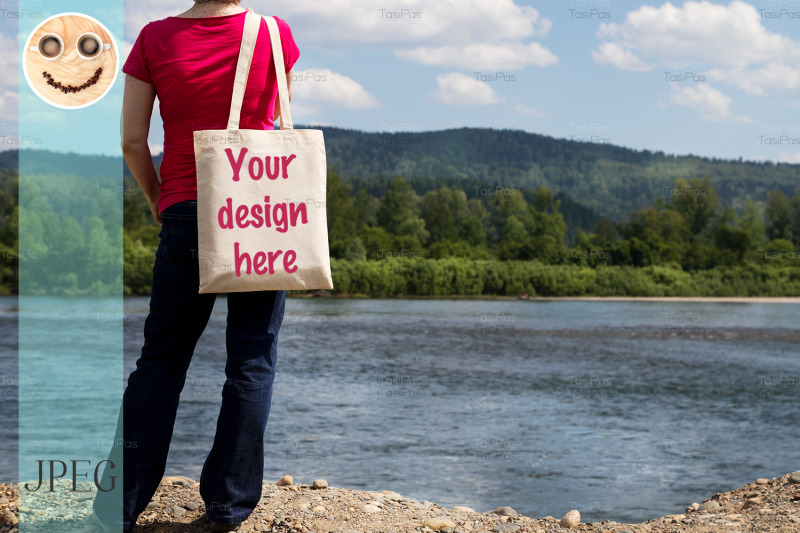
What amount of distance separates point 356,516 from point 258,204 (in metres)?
1.42

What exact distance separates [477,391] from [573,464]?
4.82 meters

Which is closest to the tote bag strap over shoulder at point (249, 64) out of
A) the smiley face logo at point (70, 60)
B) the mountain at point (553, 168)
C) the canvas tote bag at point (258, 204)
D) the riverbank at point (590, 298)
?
the canvas tote bag at point (258, 204)

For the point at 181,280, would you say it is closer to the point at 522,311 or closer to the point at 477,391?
the point at 477,391

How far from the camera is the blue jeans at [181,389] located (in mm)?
2584

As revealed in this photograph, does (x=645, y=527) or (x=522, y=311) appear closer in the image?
(x=645, y=527)

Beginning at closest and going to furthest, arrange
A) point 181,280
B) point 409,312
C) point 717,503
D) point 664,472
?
point 181,280
point 717,503
point 664,472
point 409,312

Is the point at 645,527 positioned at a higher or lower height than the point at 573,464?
higher

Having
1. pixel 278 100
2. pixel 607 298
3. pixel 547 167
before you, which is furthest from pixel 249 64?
pixel 547 167

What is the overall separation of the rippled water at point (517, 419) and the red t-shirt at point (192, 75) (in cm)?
337

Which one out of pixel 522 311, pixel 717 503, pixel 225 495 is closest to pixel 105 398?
pixel 225 495

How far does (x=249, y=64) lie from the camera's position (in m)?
2.47

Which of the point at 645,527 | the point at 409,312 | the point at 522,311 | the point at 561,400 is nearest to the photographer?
the point at 645,527

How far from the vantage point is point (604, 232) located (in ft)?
231

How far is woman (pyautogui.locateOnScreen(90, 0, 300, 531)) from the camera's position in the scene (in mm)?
2506
